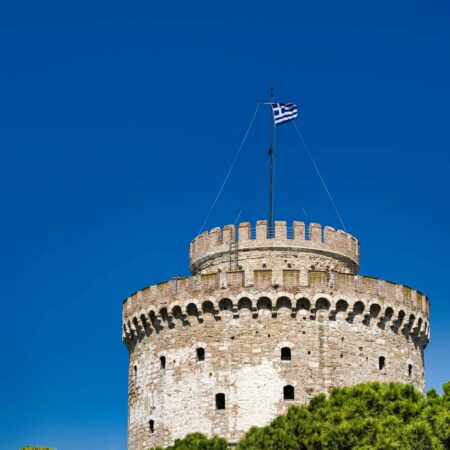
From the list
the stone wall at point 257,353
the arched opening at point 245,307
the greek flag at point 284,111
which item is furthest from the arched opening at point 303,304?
the greek flag at point 284,111

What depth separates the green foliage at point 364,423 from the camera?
4050 cm

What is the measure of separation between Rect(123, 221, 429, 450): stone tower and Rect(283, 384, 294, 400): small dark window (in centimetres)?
4

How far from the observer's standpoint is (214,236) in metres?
54.7

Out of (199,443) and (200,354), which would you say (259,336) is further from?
(199,443)

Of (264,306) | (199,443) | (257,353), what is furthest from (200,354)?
(199,443)

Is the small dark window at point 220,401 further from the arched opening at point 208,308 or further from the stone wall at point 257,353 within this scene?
the arched opening at point 208,308

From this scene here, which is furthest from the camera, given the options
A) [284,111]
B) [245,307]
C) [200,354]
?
[284,111]

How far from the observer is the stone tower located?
4991 centimetres

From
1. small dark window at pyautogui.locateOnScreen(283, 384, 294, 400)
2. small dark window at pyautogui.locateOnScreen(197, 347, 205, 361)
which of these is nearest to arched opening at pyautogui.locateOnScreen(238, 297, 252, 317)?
small dark window at pyautogui.locateOnScreen(197, 347, 205, 361)

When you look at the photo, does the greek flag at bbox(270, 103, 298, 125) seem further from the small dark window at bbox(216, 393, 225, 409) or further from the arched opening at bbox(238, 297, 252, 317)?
the small dark window at bbox(216, 393, 225, 409)

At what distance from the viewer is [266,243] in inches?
2098

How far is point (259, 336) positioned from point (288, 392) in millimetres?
2491

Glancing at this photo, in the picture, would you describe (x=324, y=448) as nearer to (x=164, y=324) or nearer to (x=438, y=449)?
(x=438, y=449)

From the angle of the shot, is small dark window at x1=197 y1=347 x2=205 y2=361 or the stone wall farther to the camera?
small dark window at x1=197 y1=347 x2=205 y2=361
